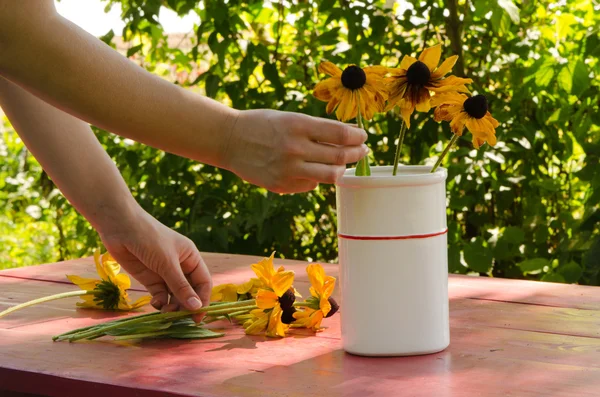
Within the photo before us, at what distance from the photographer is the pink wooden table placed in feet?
3.04

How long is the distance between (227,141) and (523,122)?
191 cm

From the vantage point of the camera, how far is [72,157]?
1.28 metres

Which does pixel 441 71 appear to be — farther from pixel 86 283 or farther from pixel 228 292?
pixel 86 283

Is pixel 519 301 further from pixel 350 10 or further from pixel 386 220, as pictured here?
pixel 350 10

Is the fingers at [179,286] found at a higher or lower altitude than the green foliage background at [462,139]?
lower

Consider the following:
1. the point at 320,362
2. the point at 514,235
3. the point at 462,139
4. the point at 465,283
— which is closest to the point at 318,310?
the point at 320,362

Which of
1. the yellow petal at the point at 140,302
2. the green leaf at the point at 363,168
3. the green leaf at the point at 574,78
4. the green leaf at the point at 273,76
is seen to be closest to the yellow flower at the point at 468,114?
the green leaf at the point at 363,168

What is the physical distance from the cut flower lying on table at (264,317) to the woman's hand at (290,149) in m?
0.19

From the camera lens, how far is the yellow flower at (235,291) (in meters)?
1.29

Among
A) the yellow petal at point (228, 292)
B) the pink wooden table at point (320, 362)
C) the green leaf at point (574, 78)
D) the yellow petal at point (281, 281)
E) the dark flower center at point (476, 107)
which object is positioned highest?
the green leaf at point (574, 78)

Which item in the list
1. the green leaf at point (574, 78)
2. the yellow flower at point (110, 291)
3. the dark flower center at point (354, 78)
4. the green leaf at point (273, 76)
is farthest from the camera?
the green leaf at point (273, 76)

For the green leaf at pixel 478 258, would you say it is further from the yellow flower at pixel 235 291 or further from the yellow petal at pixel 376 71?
the yellow petal at pixel 376 71

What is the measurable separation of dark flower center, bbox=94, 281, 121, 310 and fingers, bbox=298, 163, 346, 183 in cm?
51

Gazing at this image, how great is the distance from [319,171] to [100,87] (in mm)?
250
